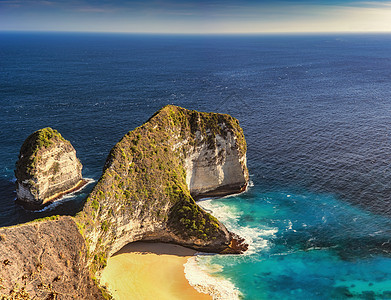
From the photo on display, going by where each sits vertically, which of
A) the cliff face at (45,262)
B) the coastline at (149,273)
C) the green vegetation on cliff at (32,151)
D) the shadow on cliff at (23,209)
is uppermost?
the green vegetation on cliff at (32,151)

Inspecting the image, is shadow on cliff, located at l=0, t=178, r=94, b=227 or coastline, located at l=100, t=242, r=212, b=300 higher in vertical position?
shadow on cliff, located at l=0, t=178, r=94, b=227

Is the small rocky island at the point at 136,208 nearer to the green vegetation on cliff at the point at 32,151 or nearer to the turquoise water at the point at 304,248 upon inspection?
the green vegetation on cliff at the point at 32,151

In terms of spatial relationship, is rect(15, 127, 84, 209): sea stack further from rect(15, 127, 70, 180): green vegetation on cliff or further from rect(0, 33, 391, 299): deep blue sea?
rect(0, 33, 391, 299): deep blue sea

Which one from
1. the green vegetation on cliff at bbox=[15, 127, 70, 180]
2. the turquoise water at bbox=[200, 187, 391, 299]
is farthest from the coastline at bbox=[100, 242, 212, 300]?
the green vegetation on cliff at bbox=[15, 127, 70, 180]

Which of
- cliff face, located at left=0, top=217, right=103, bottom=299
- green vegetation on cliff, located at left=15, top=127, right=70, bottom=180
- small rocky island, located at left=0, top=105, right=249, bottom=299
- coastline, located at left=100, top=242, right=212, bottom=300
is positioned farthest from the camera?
green vegetation on cliff, located at left=15, top=127, right=70, bottom=180

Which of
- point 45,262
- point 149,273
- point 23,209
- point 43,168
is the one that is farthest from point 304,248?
point 23,209

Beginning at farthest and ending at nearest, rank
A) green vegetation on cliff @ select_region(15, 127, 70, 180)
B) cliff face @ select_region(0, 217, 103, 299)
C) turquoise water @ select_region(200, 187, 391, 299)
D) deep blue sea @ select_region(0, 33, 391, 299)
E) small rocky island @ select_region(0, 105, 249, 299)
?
green vegetation on cliff @ select_region(15, 127, 70, 180) < deep blue sea @ select_region(0, 33, 391, 299) < turquoise water @ select_region(200, 187, 391, 299) < small rocky island @ select_region(0, 105, 249, 299) < cliff face @ select_region(0, 217, 103, 299)

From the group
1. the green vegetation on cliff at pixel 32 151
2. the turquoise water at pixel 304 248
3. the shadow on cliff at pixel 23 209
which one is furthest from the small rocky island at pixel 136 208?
the turquoise water at pixel 304 248

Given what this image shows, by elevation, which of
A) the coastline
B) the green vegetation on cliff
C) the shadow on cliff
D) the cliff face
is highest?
the green vegetation on cliff
